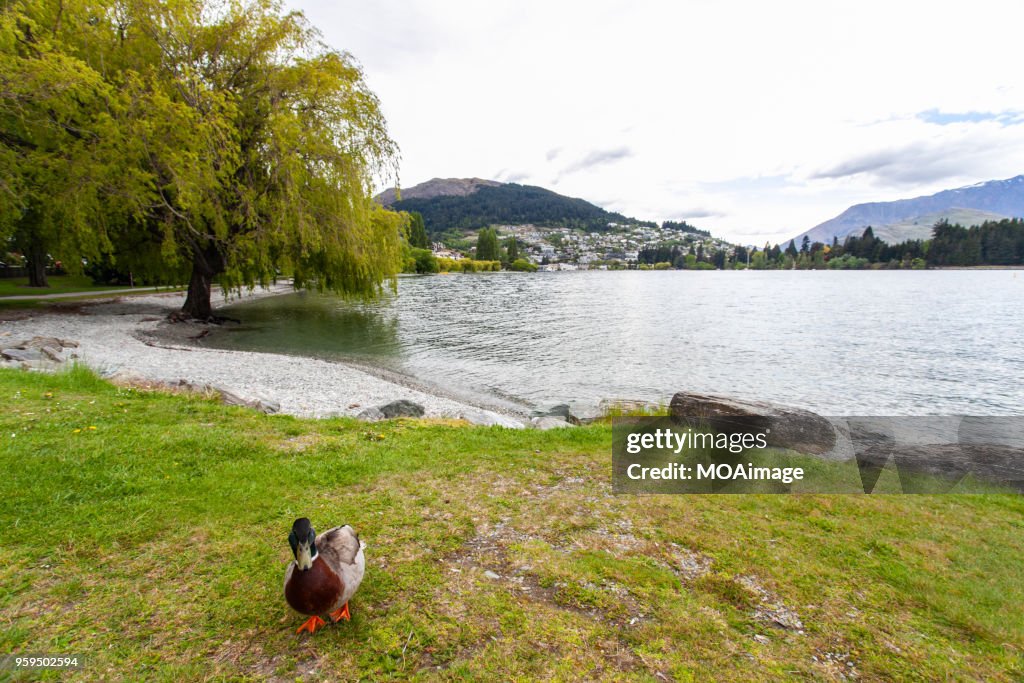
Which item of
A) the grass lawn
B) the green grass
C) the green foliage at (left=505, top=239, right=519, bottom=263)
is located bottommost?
the green grass

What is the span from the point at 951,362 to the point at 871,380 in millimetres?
7135

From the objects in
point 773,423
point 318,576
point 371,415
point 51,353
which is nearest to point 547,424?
point 371,415

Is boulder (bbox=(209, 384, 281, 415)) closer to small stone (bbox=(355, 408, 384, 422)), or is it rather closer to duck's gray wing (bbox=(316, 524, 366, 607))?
small stone (bbox=(355, 408, 384, 422))

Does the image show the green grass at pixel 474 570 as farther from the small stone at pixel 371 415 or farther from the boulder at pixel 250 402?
the small stone at pixel 371 415

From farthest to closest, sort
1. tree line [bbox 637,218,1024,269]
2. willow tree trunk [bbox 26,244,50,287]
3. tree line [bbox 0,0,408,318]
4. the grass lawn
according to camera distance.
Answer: tree line [bbox 637,218,1024,269]
willow tree trunk [bbox 26,244,50,287]
the grass lawn
tree line [bbox 0,0,408,318]

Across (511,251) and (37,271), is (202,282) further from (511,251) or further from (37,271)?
(511,251)

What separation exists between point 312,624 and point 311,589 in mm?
457

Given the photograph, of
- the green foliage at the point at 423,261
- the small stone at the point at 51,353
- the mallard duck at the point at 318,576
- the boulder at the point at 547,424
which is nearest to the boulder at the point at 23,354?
the small stone at the point at 51,353

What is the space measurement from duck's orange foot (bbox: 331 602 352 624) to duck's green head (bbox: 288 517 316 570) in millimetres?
649

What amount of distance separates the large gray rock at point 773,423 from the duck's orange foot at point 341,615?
23.0 feet

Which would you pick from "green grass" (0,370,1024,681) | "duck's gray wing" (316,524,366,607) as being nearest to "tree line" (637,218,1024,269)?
"green grass" (0,370,1024,681)

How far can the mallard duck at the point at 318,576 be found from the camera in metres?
3.17

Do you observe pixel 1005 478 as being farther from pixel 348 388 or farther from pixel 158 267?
pixel 158 267

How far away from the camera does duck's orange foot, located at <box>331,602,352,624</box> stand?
11.8 feet
